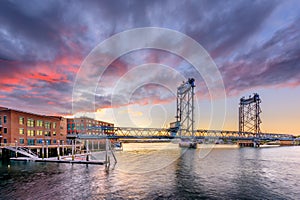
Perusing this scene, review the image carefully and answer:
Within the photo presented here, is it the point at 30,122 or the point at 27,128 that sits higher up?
the point at 30,122

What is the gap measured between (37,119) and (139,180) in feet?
203

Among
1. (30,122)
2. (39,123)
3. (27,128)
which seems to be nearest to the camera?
(27,128)

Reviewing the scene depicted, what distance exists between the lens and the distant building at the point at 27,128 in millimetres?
65500

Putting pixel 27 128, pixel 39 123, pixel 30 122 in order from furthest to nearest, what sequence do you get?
pixel 39 123, pixel 30 122, pixel 27 128

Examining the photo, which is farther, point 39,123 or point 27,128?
point 39,123

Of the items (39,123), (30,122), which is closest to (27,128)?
(30,122)

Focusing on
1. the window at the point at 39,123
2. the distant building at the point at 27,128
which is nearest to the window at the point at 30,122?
the distant building at the point at 27,128

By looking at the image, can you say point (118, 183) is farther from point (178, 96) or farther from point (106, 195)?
point (178, 96)

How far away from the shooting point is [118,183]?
104 feet

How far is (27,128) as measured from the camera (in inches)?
2869

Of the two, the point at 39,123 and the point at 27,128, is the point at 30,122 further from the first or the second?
the point at 39,123

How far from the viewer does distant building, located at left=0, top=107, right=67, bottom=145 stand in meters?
65.5

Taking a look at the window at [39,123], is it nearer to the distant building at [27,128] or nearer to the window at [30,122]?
the distant building at [27,128]

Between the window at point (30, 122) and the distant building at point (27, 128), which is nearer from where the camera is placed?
the distant building at point (27, 128)
